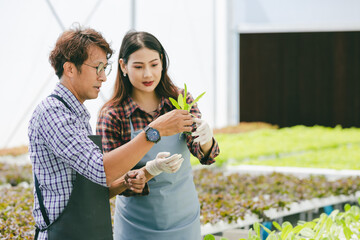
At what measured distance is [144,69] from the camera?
7.01ft

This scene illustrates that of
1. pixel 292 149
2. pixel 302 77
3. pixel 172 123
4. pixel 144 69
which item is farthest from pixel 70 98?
pixel 302 77

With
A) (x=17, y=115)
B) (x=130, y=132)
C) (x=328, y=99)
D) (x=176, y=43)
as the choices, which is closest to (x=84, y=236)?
(x=130, y=132)

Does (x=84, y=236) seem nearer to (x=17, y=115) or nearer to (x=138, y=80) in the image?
(x=138, y=80)

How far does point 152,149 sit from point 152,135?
460mm

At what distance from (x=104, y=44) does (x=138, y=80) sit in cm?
34

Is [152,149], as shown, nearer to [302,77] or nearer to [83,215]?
[83,215]

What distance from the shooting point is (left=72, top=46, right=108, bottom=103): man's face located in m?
1.78

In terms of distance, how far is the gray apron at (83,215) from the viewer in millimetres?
1676

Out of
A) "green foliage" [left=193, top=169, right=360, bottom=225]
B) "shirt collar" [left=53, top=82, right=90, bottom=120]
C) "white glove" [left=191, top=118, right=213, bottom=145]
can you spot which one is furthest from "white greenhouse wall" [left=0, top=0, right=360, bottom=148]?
"shirt collar" [left=53, top=82, right=90, bottom=120]

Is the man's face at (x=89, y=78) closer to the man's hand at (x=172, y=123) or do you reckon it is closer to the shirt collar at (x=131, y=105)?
the man's hand at (x=172, y=123)

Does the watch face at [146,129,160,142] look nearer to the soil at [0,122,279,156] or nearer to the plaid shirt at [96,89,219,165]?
the plaid shirt at [96,89,219,165]

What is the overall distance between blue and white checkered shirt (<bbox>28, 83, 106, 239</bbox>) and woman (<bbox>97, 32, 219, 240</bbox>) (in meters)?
0.42

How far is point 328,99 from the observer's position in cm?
1309

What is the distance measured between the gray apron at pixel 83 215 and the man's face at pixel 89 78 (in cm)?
9
